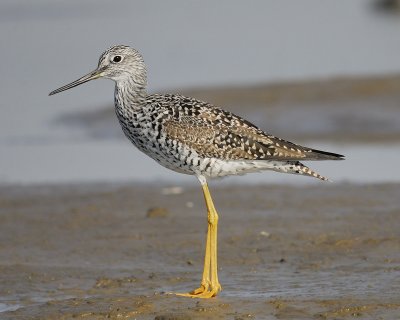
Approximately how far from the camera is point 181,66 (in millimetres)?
23734

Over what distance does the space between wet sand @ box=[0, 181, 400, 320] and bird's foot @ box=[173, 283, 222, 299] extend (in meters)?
0.09

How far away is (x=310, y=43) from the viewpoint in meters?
25.2

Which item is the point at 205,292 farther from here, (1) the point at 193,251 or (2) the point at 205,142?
(1) the point at 193,251

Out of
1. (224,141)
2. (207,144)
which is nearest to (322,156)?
(224,141)

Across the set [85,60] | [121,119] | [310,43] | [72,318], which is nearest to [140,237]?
[121,119]

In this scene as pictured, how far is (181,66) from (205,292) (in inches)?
579

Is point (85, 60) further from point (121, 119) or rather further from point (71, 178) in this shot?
point (121, 119)

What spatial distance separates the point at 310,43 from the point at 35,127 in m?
8.83

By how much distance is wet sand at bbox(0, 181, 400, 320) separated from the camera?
29.1 ft

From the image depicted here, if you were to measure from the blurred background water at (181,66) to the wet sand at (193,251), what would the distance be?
144cm

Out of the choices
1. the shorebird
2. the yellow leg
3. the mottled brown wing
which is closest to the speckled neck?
the shorebird

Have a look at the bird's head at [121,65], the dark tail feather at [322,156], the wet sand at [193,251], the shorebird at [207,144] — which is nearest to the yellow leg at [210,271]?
the shorebird at [207,144]

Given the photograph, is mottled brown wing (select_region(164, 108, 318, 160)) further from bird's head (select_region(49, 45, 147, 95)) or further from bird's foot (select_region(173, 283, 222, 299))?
bird's foot (select_region(173, 283, 222, 299))

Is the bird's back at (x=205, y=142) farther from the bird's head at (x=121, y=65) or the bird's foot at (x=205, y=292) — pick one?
the bird's foot at (x=205, y=292)
